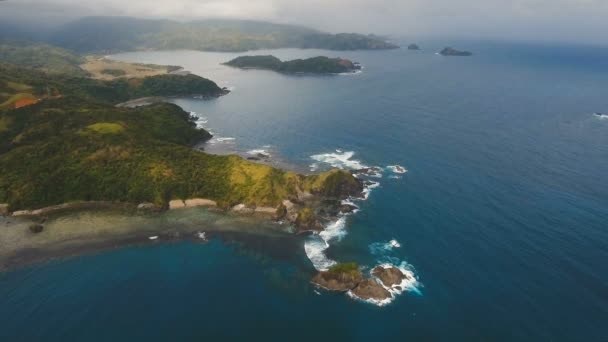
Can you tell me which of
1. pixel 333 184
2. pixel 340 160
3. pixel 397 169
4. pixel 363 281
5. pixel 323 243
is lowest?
pixel 323 243

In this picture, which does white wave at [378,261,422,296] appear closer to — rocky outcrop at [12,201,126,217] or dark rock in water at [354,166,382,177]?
dark rock in water at [354,166,382,177]

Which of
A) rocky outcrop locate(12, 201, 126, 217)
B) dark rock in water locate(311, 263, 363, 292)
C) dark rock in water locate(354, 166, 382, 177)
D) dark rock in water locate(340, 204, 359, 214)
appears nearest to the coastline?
rocky outcrop locate(12, 201, 126, 217)

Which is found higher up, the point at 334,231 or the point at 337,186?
the point at 337,186

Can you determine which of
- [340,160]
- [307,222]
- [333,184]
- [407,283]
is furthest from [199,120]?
[407,283]

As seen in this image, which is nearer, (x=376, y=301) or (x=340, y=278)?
(x=376, y=301)

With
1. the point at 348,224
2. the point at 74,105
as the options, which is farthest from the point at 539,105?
the point at 74,105

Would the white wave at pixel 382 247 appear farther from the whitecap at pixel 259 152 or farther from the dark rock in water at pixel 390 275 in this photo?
the whitecap at pixel 259 152

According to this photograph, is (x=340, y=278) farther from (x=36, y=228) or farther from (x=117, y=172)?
(x=36, y=228)
